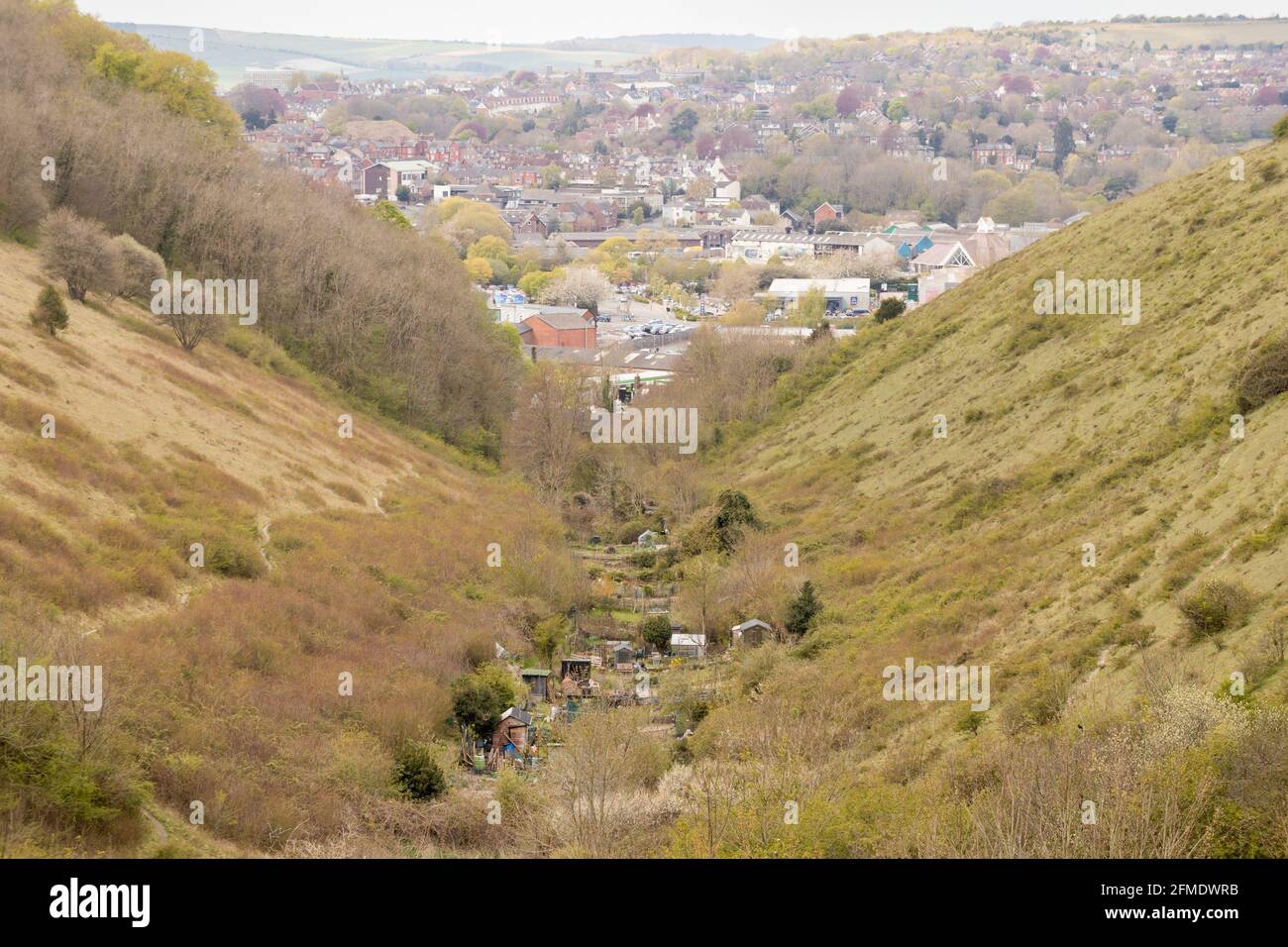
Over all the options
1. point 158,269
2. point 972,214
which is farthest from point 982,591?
point 972,214

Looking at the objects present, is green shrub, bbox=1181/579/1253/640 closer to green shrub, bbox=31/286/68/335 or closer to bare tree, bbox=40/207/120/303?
green shrub, bbox=31/286/68/335

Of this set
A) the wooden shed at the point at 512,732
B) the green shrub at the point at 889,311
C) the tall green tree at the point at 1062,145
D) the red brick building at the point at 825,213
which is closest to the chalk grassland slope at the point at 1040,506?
the wooden shed at the point at 512,732

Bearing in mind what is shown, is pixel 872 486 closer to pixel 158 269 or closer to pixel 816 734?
pixel 816 734

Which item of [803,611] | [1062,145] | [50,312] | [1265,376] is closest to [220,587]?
[803,611]

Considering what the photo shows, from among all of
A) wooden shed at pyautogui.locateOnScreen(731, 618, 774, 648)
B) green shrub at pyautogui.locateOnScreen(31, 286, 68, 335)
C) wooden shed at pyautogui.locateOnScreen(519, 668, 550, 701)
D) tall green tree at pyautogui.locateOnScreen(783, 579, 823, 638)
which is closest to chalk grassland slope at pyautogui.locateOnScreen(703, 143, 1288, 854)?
tall green tree at pyautogui.locateOnScreen(783, 579, 823, 638)

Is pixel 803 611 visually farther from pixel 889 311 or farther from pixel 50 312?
pixel 889 311

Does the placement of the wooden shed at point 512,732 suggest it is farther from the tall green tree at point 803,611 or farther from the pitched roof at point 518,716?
the tall green tree at point 803,611
